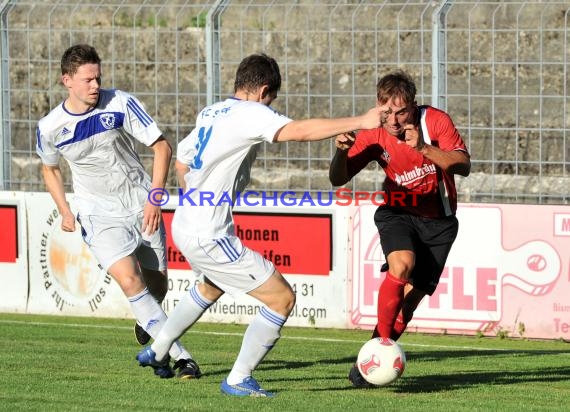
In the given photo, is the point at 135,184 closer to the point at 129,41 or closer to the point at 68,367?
the point at 68,367

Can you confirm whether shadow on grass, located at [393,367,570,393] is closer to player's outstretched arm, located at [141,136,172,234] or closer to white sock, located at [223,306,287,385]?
white sock, located at [223,306,287,385]

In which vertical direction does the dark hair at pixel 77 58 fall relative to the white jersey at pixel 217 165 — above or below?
above

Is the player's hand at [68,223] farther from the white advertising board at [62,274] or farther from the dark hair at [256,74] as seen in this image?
the white advertising board at [62,274]

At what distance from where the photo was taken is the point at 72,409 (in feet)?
23.6

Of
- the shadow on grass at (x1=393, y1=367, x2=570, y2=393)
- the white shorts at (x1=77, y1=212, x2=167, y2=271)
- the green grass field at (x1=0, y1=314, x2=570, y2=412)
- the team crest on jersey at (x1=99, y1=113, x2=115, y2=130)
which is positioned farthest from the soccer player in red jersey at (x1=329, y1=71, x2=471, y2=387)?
the team crest on jersey at (x1=99, y1=113, x2=115, y2=130)

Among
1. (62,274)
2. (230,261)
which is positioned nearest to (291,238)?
(62,274)

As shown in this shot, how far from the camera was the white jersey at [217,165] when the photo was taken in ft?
24.2

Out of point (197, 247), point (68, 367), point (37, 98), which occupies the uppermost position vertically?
point (37, 98)

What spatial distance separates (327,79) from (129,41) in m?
2.92

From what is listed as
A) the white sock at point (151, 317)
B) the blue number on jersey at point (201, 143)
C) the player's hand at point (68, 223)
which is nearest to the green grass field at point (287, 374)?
the white sock at point (151, 317)

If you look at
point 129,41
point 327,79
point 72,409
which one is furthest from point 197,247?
point 129,41

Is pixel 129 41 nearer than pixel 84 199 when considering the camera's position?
No

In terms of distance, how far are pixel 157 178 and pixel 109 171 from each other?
497mm

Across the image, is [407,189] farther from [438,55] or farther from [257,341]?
[438,55]
